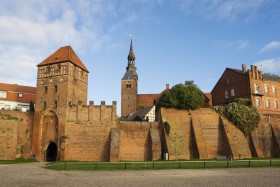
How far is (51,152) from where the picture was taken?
4053 centimetres

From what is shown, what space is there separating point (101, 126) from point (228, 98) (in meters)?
24.7

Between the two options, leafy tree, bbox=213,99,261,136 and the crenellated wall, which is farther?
leafy tree, bbox=213,99,261,136

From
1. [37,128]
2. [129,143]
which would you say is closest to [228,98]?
[129,143]

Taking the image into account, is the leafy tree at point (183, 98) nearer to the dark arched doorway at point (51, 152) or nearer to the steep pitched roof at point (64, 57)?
the steep pitched roof at point (64, 57)

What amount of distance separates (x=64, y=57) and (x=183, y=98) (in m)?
18.9

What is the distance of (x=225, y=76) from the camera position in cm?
5059

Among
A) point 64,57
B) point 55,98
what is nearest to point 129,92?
point 64,57

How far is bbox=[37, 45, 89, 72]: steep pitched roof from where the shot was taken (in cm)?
4159

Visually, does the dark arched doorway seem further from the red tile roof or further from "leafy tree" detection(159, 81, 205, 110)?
"leafy tree" detection(159, 81, 205, 110)

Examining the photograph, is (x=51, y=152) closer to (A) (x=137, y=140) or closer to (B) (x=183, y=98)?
(A) (x=137, y=140)

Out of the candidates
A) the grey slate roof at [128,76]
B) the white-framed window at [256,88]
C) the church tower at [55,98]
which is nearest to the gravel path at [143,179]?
the church tower at [55,98]

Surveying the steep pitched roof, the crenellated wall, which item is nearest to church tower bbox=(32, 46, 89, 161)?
the steep pitched roof

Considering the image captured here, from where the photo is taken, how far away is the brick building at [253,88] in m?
44.8

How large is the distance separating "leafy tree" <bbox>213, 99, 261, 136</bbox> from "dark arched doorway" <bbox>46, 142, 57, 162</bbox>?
958 inches
